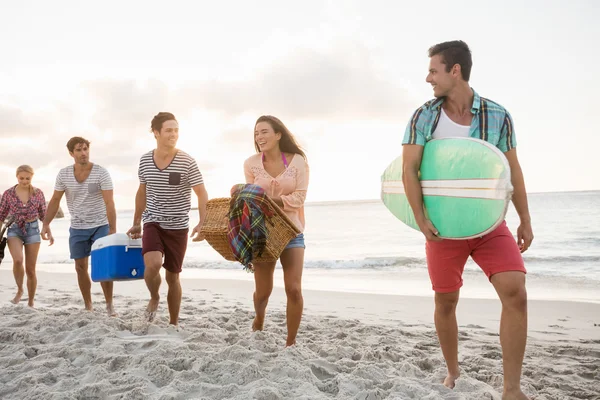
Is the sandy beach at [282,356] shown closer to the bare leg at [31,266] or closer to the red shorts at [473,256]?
the bare leg at [31,266]

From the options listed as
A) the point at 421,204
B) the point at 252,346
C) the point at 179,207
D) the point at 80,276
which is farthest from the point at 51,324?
the point at 421,204

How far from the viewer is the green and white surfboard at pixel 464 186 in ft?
9.28

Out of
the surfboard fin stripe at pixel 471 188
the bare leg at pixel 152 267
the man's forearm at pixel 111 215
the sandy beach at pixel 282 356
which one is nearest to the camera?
the surfboard fin stripe at pixel 471 188

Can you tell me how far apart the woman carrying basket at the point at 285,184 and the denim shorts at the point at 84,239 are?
7.70ft

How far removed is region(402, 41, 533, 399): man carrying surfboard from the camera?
2930 mm

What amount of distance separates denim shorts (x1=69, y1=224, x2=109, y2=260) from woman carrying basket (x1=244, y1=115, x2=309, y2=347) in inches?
92.3

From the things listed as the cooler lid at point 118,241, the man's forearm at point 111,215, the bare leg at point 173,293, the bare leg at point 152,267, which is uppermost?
the man's forearm at point 111,215

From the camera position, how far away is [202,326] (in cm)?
558

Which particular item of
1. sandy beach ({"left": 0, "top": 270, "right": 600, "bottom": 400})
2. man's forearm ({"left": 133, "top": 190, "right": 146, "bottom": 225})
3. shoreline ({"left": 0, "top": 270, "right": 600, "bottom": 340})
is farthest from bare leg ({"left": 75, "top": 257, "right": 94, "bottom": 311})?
man's forearm ({"left": 133, "top": 190, "right": 146, "bottom": 225})

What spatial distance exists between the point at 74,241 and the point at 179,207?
1.69 metres

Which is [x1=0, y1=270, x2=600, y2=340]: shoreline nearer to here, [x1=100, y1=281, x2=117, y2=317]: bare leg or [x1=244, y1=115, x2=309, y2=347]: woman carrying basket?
[x1=100, y1=281, x2=117, y2=317]: bare leg

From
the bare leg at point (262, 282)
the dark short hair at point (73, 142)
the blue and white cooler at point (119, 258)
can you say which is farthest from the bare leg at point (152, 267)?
the dark short hair at point (73, 142)

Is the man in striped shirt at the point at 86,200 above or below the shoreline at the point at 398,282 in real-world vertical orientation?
above

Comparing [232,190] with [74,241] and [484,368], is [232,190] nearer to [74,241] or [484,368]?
[484,368]
